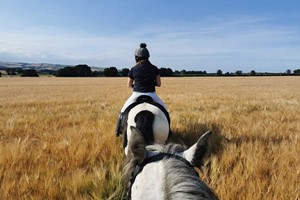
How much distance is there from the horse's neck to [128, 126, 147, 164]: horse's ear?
70 mm

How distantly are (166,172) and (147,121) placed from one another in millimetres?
2563

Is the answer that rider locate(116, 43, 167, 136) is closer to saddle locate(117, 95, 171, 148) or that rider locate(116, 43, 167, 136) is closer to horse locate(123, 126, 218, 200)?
saddle locate(117, 95, 171, 148)

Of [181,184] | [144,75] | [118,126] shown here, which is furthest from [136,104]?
[181,184]

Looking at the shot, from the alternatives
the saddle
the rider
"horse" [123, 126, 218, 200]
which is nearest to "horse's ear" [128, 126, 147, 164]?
"horse" [123, 126, 218, 200]

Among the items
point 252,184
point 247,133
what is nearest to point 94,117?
point 247,133

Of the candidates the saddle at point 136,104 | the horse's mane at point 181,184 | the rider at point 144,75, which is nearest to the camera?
the horse's mane at point 181,184

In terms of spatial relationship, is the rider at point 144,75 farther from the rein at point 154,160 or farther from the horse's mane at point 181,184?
the horse's mane at point 181,184

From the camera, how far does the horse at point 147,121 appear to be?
13.3ft

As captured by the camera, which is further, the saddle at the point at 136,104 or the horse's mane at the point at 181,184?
the saddle at the point at 136,104

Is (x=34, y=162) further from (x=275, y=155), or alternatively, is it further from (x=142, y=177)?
(x=275, y=155)

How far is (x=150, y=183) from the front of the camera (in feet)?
5.10

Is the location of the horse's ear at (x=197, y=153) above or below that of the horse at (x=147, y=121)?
above

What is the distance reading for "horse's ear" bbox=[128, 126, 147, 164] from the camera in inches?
68.4

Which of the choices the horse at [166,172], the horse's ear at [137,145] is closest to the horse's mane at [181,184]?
the horse at [166,172]
